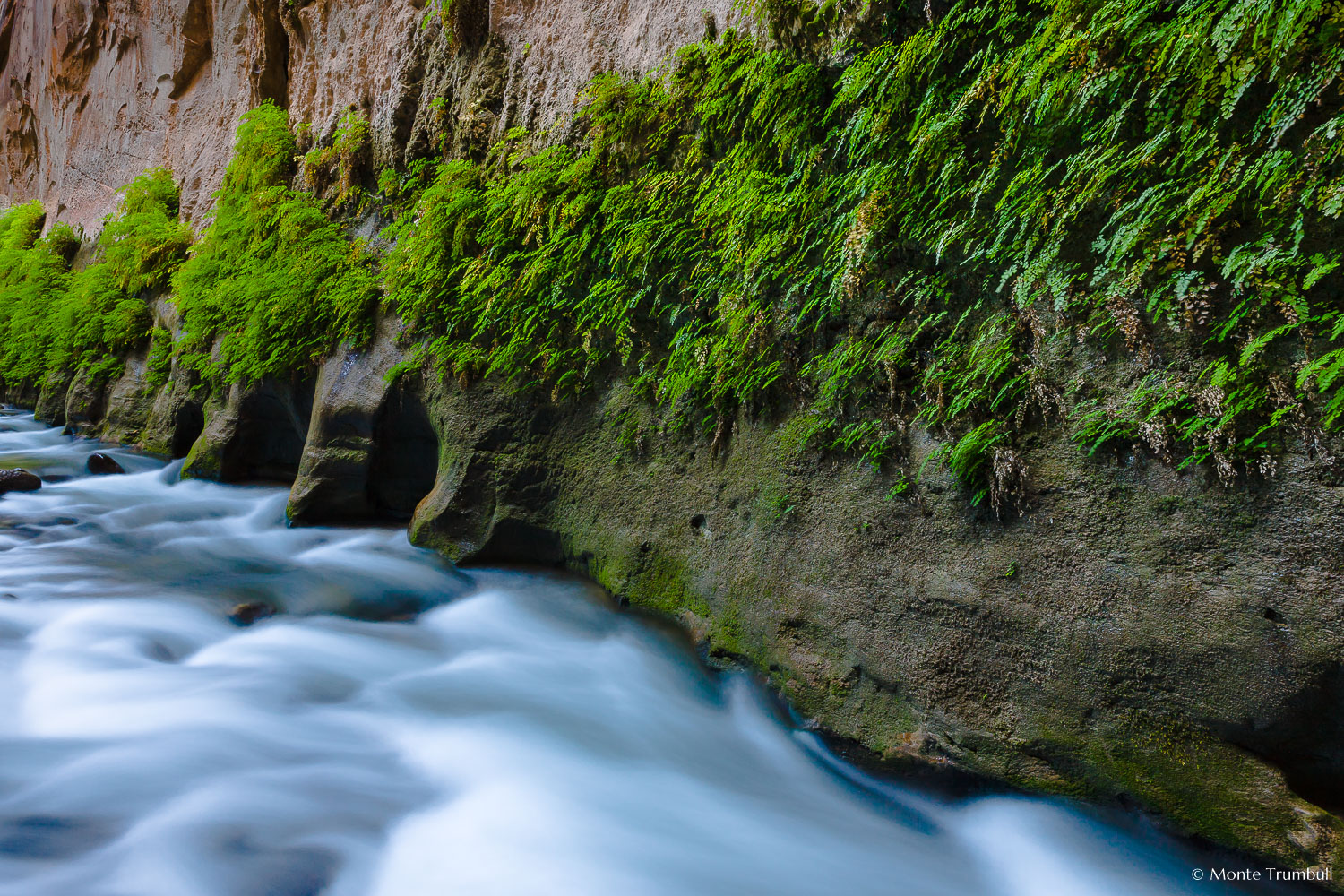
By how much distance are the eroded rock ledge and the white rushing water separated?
0.83 feet

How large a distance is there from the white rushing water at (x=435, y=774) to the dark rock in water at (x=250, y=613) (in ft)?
0.30

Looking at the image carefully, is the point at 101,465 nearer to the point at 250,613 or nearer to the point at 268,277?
the point at 268,277

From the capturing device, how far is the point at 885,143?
317cm

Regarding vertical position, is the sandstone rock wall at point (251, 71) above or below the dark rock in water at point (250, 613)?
above

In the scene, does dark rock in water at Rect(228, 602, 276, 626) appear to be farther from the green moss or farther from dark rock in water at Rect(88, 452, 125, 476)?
dark rock in water at Rect(88, 452, 125, 476)

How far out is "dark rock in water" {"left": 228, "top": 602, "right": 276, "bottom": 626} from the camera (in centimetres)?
424

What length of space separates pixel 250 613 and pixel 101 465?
566cm

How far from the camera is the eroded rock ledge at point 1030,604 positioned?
225 cm

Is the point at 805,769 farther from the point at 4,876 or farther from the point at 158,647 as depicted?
the point at 158,647

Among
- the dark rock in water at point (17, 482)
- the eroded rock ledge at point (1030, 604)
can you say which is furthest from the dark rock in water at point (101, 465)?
the eroded rock ledge at point (1030, 604)

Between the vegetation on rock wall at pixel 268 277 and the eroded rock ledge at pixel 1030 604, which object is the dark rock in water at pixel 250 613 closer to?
the eroded rock ledge at pixel 1030 604

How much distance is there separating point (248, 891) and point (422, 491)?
477cm

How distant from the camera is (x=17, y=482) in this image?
7.05 meters

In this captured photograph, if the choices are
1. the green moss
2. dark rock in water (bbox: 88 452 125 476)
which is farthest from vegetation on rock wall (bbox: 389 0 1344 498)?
dark rock in water (bbox: 88 452 125 476)
